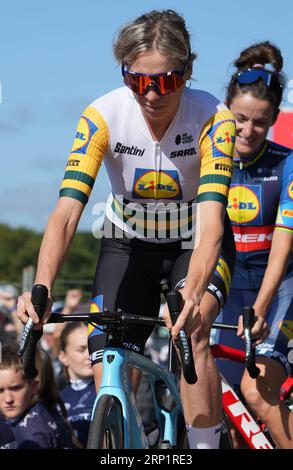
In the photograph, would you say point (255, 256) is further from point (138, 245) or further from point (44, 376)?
point (44, 376)

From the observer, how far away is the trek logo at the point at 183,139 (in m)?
5.01

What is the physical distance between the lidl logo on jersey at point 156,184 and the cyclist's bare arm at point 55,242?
0.50m

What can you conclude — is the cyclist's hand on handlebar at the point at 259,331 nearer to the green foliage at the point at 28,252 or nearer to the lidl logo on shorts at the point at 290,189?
the lidl logo on shorts at the point at 290,189

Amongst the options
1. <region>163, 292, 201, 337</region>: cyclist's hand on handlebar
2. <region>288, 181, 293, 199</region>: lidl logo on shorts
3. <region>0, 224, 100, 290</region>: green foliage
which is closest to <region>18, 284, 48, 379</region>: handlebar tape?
<region>163, 292, 201, 337</region>: cyclist's hand on handlebar

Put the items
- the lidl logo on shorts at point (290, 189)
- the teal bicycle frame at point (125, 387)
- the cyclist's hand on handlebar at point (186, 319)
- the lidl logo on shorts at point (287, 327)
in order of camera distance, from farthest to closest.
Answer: the lidl logo on shorts at point (287, 327) < the lidl logo on shorts at point (290, 189) < the teal bicycle frame at point (125, 387) < the cyclist's hand on handlebar at point (186, 319)

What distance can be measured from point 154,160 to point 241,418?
1.93 metres

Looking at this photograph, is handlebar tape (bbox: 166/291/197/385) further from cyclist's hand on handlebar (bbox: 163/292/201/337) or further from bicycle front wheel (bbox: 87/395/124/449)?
bicycle front wheel (bbox: 87/395/124/449)

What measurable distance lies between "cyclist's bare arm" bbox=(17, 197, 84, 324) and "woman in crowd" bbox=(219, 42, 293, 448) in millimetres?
1615

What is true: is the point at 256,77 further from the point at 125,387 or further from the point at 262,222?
the point at 125,387

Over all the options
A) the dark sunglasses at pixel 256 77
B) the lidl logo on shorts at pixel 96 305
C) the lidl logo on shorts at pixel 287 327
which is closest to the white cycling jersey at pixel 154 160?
the lidl logo on shorts at pixel 96 305

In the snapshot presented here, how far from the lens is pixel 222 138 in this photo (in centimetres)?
489

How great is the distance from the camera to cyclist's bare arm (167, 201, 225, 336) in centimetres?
406
